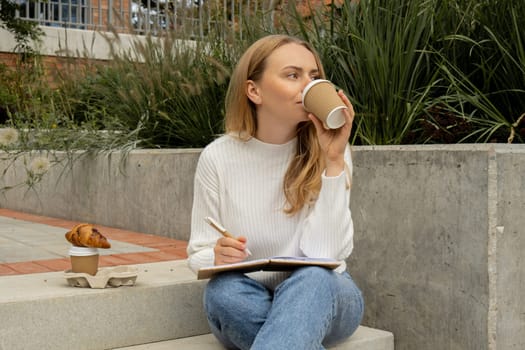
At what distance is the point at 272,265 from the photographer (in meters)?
2.21

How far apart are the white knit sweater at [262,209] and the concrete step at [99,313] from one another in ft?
0.99

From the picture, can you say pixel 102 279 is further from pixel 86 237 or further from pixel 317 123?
pixel 317 123

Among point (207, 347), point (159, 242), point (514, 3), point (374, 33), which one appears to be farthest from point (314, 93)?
point (159, 242)

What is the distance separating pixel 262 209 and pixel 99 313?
2.14 feet

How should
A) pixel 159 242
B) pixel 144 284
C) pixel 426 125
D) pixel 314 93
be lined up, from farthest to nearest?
pixel 159 242
pixel 426 125
pixel 144 284
pixel 314 93

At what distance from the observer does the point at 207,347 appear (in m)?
2.49

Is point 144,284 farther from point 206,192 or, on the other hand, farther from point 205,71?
point 205,71

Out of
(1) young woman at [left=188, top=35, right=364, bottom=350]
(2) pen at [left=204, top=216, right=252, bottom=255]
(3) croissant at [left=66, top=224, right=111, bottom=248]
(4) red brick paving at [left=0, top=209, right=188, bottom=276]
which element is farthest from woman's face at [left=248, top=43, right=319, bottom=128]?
(4) red brick paving at [left=0, top=209, right=188, bottom=276]

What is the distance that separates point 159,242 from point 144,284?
162 centimetres

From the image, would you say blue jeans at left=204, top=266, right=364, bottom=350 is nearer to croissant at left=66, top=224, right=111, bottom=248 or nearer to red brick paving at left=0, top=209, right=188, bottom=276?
croissant at left=66, top=224, right=111, bottom=248

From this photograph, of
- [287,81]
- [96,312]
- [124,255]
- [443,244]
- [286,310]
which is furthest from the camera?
[124,255]

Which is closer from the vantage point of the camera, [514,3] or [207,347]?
[207,347]

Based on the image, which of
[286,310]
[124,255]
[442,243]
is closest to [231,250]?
[286,310]

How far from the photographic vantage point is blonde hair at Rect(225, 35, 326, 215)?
2.42m
